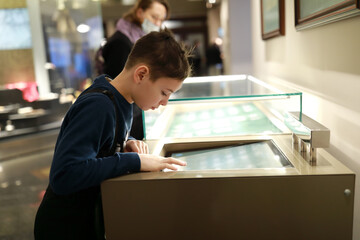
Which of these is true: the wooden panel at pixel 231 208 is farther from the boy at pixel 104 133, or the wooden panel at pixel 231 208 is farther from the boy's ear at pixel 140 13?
the boy's ear at pixel 140 13

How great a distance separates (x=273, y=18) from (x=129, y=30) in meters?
0.93

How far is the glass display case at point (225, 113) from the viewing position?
1.30m

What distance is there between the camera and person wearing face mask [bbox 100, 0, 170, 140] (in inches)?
85.9

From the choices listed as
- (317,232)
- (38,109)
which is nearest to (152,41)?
(317,232)

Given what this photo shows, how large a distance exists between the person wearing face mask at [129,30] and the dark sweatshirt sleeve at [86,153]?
4.03 ft

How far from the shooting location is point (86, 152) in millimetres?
929

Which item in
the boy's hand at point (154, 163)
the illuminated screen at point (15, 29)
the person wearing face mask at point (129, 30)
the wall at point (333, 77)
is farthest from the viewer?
the illuminated screen at point (15, 29)

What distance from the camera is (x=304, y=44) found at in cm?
169

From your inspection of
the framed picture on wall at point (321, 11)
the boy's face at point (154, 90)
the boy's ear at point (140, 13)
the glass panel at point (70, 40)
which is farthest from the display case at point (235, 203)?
the glass panel at point (70, 40)

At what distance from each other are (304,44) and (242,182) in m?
1.00

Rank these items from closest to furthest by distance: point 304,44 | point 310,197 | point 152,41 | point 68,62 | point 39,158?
point 310,197
point 152,41
point 304,44
point 39,158
point 68,62

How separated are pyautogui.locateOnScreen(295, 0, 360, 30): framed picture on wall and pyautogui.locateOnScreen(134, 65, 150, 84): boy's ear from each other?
650 millimetres

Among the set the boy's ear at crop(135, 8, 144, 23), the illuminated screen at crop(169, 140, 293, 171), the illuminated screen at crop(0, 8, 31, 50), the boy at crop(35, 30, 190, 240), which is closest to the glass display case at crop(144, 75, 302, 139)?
the illuminated screen at crop(169, 140, 293, 171)

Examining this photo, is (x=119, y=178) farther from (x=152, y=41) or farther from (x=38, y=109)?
(x=38, y=109)
